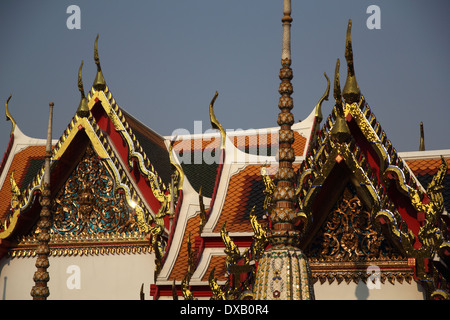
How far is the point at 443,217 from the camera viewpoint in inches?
494

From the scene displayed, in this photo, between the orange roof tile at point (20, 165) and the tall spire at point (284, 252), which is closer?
the tall spire at point (284, 252)

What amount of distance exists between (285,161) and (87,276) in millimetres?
8651

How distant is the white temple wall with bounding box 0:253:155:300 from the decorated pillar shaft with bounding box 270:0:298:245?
25.5 feet

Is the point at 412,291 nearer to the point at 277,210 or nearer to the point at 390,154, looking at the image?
the point at 390,154

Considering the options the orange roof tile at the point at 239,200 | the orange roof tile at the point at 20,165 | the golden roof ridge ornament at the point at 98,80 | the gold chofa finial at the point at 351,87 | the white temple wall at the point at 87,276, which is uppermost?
the golden roof ridge ornament at the point at 98,80

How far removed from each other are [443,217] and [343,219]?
1.50 m

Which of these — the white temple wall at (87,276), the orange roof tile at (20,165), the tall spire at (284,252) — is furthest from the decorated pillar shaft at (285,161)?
the orange roof tile at (20,165)

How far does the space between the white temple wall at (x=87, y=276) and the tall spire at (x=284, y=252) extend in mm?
7756

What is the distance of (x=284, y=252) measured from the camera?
9.04 m

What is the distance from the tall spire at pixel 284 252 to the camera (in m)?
8.95

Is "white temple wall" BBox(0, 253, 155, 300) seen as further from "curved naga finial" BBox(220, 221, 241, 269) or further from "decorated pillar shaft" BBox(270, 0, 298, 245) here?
"decorated pillar shaft" BBox(270, 0, 298, 245)

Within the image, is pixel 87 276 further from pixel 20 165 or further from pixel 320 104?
pixel 320 104

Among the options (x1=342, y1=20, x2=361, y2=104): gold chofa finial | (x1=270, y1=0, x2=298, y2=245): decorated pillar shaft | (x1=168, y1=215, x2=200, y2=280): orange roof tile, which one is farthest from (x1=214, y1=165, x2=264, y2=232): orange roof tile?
(x1=270, y1=0, x2=298, y2=245): decorated pillar shaft

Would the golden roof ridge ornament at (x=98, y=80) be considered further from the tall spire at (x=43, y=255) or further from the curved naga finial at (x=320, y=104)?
the curved naga finial at (x=320, y=104)
